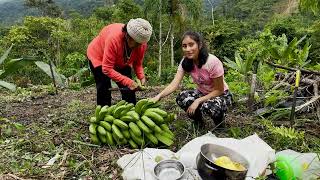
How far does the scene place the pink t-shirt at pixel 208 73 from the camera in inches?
141

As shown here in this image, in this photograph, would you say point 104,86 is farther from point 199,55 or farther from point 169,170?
point 169,170

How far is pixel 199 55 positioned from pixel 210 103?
459 millimetres

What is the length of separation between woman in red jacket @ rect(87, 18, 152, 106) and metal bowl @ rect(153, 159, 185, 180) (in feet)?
4.11

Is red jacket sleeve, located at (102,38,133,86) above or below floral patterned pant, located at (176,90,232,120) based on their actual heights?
above

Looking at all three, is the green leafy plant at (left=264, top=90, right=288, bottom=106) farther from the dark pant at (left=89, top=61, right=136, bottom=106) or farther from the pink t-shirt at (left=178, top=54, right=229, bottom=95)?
the dark pant at (left=89, top=61, right=136, bottom=106)

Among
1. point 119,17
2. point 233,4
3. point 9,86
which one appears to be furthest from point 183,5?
point 233,4

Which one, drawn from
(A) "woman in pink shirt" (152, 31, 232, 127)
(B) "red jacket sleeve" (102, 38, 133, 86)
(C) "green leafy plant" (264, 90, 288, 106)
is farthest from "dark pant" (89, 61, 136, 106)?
(C) "green leafy plant" (264, 90, 288, 106)

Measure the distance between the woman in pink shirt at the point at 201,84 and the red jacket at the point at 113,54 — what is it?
20.2 inches

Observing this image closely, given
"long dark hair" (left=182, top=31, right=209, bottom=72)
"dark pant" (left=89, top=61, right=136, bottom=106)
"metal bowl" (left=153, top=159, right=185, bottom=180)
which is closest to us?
"metal bowl" (left=153, top=159, right=185, bottom=180)

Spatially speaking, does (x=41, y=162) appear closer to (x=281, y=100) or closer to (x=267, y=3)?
(x=281, y=100)

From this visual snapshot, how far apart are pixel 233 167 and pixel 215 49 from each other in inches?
867

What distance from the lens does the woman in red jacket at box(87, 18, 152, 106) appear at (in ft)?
11.9

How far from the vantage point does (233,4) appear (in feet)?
145

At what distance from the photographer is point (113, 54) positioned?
3.87 meters
